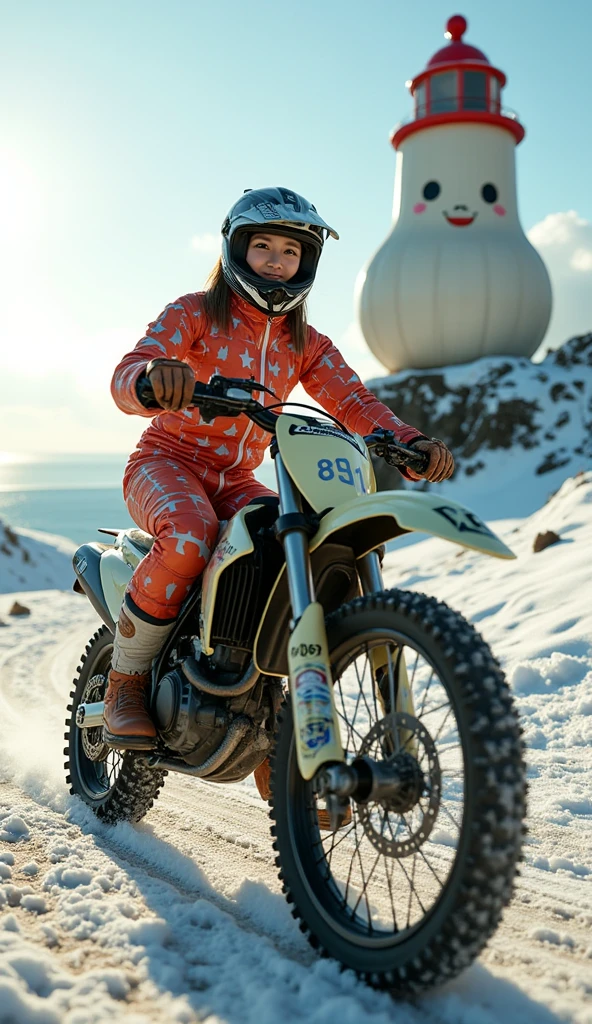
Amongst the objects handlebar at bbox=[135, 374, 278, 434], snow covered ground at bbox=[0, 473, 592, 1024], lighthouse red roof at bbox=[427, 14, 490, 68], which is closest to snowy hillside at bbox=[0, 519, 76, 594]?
snow covered ground at bbox=[0, 473, 592, 1024]

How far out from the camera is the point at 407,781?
1.98 metres

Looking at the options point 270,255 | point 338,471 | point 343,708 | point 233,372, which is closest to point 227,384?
point 338,471

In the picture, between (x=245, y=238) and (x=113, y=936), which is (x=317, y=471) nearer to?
(x=245, y=238)

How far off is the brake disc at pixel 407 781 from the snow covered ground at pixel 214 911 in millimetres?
309

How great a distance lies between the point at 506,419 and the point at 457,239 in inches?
222

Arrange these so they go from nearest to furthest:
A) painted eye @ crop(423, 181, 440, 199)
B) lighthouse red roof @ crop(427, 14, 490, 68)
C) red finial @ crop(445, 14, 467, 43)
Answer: painted eye @ crop(423, 181, 440, 199)
lighthouse red roof @ crop(427, 14, 490, 68)
red finial @ crop(445, 14, 467, 43)

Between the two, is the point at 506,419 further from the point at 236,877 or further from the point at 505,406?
the point at 236,877

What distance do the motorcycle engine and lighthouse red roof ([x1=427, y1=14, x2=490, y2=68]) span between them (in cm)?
2493

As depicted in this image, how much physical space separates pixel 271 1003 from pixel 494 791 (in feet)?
2.14

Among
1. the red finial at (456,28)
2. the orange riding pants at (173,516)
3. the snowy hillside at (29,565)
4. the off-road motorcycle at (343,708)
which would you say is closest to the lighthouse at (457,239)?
the red finial at (456,28)

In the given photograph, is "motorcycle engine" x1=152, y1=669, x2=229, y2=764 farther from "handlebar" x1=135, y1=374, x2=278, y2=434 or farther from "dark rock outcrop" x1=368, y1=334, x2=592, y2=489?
"dark rock outcrop" x1=368, y1=334, x2=592, y2=489

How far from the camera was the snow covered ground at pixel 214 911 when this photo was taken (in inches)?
70.6

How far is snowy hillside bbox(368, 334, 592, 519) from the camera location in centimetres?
1889

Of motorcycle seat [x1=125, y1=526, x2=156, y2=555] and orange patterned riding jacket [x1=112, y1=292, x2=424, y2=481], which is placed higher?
orange patterned riding jacket [x1=112, y1=292, x2=424, y2=481]
